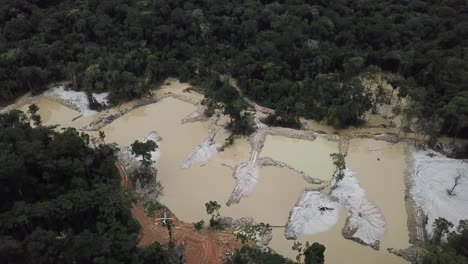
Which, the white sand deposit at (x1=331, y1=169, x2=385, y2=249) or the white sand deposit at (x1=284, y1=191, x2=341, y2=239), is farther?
the white sand deposit at (x1=284, y1=191, x2=341, y2=239)

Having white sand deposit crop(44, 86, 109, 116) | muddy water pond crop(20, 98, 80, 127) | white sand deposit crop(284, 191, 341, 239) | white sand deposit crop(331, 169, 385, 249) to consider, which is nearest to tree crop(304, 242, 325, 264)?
white sand deposit crop(284, 191, 341, 239)

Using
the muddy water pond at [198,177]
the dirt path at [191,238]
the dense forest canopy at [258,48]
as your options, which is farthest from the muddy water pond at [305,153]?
the dirt path at [191,238]

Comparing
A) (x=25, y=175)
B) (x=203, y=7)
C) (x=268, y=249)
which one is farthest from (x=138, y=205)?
(x=203, y=7)

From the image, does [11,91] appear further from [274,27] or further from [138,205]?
[274,27]

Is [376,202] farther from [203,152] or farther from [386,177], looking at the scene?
[203,152]

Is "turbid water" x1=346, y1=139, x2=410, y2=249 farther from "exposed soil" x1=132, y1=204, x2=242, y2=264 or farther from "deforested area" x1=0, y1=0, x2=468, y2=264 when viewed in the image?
"exposed soil" x1=132, y1=204, x2=242, y2=264
